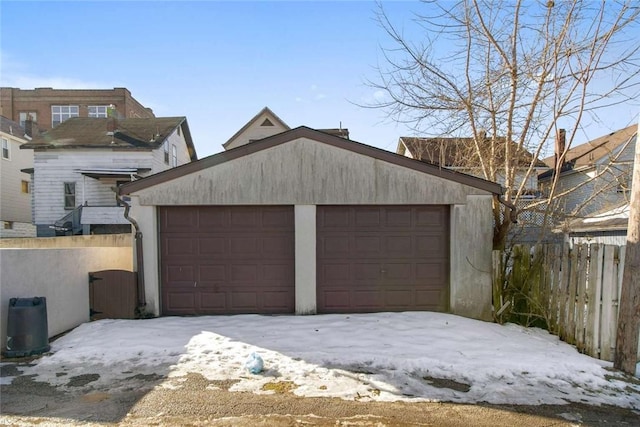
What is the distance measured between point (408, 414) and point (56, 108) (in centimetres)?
3759

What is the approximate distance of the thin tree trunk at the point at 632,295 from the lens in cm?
468

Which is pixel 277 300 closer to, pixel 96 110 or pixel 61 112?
pixel 96 110

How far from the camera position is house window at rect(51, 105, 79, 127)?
3123 centimetres

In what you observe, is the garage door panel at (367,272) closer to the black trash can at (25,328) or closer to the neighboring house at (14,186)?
the black trash can at (25,328)

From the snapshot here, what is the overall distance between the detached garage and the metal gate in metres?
0.37

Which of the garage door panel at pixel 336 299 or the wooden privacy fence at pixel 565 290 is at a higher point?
the wooden privacy fence at pixel 565 290

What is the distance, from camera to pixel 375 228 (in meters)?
7.48

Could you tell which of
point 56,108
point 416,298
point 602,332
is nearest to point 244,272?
point 416,298

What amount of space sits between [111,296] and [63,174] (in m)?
14.1

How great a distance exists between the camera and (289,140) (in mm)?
7273

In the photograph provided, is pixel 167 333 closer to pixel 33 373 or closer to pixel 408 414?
pixel 33 373

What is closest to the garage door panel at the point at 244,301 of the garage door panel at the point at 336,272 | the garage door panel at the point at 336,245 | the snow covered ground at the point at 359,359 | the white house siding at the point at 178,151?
the snow covered ground at the point at 359,359

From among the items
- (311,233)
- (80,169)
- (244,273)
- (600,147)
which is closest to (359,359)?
(311,233)

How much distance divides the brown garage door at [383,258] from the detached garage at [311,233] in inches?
Result: 0.8
